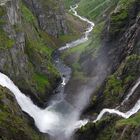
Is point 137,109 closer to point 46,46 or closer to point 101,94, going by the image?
point 101,94

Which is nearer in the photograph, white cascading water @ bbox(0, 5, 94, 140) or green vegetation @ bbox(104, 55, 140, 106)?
white cascading water @ bbox(0, 5, 94, 140)

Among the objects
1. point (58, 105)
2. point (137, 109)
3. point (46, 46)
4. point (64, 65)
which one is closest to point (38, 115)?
point (58, 105)

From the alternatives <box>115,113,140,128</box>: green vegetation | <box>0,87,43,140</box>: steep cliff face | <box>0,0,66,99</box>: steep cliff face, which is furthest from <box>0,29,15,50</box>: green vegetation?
<box>115,113,140,128</box>: green vegetation

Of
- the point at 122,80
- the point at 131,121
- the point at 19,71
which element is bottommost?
the point at 19,71

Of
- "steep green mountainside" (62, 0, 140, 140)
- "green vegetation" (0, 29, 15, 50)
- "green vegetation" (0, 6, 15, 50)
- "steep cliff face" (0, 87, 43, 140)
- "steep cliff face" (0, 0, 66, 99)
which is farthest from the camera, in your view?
"green vegetation" (0, 6, 15, 50)

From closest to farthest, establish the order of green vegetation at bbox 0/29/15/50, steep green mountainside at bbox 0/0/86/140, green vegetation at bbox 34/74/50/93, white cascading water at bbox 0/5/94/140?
steep green mountainside at bbox 0/0/86/140 → white cascading water at bbox 0/5/94/140 → green vegetation at bbox 0/29/15/50 → green vegetation at bbox 34/74/50/93

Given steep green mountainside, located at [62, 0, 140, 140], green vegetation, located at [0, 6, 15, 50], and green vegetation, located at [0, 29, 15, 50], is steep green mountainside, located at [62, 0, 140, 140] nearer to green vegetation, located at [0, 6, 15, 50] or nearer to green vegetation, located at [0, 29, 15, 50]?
green vegetation, located at [0, 29, 15, 50]

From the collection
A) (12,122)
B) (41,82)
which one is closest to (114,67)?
(41,82)

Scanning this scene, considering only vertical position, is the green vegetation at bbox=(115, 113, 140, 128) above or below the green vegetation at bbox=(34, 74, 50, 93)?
above

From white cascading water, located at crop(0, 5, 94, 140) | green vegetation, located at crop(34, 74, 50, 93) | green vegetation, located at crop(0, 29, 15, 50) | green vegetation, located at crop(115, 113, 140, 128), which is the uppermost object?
green vegetation, located at crop(115, 113, 140, 128)

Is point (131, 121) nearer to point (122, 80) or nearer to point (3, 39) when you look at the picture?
point (122, 80)

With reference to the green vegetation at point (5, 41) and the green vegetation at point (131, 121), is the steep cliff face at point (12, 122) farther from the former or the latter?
the green vegetation at point (5, 41)
